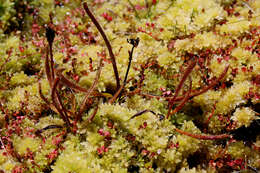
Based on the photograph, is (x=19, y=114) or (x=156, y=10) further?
(x=156, y=10)

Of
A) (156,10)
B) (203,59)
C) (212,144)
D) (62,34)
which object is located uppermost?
(156,10)

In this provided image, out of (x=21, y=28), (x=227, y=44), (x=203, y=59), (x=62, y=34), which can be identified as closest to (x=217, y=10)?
(x=227, y=44)

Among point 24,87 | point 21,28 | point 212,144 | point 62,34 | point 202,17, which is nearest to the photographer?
point 212,144

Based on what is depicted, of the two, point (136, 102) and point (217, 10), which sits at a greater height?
point (217, 10)

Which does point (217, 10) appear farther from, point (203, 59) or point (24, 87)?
point (24, 87)

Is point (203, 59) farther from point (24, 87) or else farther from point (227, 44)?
point (24, 87)

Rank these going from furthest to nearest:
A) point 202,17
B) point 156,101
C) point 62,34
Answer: point 62,34, point 202,17, point 156,101

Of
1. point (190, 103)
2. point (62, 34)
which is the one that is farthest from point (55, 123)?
point (62, 34)
